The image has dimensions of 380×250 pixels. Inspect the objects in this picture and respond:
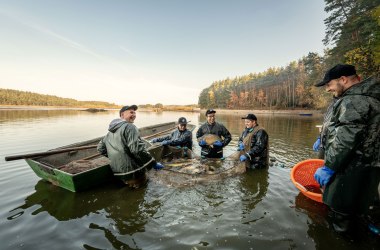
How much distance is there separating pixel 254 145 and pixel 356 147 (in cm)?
509

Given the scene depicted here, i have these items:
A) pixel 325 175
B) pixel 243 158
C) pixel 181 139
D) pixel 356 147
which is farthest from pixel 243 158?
pixel 356 147

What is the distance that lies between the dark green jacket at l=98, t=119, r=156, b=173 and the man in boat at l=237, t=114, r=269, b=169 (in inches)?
157

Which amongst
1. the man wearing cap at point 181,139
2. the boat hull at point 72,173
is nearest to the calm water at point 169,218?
the boat hull at point 72,173

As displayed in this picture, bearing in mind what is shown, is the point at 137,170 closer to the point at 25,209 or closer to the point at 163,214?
the point at 163,214

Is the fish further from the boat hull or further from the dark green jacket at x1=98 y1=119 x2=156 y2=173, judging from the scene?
the boat hull

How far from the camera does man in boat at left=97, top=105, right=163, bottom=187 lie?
222 inches

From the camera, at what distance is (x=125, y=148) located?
5758 millimetres

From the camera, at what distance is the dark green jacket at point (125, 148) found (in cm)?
562

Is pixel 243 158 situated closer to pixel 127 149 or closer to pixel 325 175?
pixel 325 175

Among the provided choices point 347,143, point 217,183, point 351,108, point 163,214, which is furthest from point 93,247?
point 351,108

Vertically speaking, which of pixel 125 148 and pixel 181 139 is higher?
pixel 125 148

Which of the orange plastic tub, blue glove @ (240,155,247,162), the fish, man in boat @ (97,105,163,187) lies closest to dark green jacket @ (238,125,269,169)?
blue glove @ (240,155,247,162)

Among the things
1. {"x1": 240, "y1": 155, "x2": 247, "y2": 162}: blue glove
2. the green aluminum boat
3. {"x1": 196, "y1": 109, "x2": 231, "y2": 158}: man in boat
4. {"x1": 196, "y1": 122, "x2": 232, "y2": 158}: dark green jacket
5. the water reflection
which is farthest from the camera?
{"x1": 196, "y1": 122, "x2": 232, "y2": 158}: dark green jacket

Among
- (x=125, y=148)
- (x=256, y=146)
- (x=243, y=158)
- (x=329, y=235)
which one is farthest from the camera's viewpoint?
(x=256, y=146)
